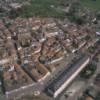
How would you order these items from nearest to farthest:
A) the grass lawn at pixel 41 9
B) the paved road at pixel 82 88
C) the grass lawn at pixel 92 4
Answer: the paved road at pixel 82 88 → the grass lawn at pixel 41 9 → the grass lawn at pixel 92 4

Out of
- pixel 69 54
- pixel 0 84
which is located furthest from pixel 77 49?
pixel 0 84

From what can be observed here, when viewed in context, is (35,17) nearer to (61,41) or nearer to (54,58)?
(61,41)

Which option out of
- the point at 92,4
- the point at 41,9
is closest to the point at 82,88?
the point at 41,9

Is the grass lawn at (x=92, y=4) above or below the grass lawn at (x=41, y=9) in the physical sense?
below

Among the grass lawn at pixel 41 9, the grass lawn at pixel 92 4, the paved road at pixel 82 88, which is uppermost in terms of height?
the paved road at pixel 82 88

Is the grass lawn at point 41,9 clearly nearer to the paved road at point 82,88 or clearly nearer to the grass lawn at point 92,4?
the grass lawn at point 92,4

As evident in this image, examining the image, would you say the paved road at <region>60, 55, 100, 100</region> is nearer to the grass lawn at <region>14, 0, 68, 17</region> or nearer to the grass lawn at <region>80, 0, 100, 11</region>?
the grass lawn at <region>14, 0, 68, 17</region>

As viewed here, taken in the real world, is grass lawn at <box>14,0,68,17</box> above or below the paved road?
below

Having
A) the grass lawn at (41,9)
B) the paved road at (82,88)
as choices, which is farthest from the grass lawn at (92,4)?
the paved road at (82,88)

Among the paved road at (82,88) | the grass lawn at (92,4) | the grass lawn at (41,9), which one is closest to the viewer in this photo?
the paved road at (82,88)

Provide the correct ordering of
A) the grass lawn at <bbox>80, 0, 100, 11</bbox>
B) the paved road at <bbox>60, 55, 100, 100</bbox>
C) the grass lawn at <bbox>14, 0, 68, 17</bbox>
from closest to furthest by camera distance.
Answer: the paved road at <bbox>60, 55, 100, 100</bbox>
the grass lawn at <bbox>14, 0, 68, 17</bbox>
the grass lawn at <bbox>80, 0, 100, 11</bbox>

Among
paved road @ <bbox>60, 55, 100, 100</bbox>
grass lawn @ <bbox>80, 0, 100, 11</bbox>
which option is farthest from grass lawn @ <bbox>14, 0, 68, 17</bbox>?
paved road @ <bbox>60, 55, 100, 100</bbox>
